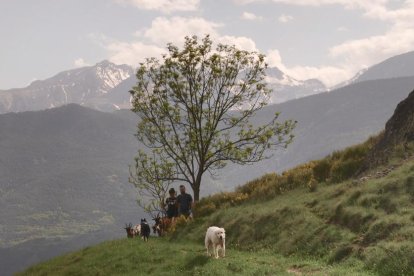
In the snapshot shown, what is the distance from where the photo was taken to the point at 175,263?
20766 mm

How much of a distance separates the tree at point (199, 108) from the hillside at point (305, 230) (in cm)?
426

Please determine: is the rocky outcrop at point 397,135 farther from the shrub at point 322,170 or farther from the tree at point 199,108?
the tree at point 199,108

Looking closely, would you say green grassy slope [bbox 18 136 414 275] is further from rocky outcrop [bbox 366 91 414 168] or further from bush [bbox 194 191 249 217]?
rocky outcrop [bbox 366 91 414 168]

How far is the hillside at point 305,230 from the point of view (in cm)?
1639

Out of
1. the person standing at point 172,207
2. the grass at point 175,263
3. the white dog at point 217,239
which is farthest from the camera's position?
the person standing at point 172,207

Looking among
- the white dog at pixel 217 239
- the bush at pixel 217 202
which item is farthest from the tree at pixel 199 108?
the white dog at pixel 217 239

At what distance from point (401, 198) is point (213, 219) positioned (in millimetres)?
13654

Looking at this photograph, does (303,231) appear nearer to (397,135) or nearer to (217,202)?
(397,135)

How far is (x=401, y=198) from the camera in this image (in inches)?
742

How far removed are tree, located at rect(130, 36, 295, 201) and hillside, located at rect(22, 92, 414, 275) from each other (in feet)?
14.0

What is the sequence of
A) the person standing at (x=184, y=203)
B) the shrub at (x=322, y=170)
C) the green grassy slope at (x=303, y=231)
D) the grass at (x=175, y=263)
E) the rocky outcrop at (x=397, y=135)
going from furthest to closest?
the person standing at (x=184, y=203) → the shrub at (x=322, y=170) → the rocky outcrop at (x=397, y=135) → the grass at (x=175, y=263) → the green grassy slope at (x=303, y=231)

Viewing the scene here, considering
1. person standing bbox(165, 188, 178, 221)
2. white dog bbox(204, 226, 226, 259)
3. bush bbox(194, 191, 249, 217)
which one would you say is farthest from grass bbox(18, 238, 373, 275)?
bush bbox(194, 191, 249, 217)

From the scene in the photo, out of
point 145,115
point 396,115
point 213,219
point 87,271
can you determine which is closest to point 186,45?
point 145,115

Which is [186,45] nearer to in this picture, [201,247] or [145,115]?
[145,115]
